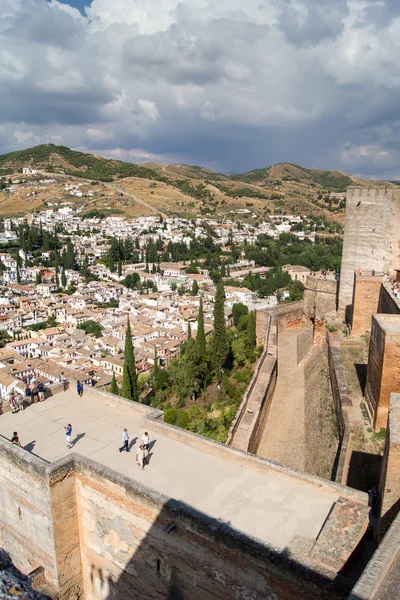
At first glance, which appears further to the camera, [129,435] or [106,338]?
[106,338]

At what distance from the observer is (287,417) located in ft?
42.1

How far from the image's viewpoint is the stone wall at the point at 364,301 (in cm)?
1312

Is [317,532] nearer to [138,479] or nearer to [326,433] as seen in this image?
[138,479]

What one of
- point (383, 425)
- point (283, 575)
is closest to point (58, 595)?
point (283, 575)

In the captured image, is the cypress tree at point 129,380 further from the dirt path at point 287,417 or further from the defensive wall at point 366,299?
the defensive wall at point 366,299

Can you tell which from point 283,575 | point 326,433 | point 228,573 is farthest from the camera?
point 326,433

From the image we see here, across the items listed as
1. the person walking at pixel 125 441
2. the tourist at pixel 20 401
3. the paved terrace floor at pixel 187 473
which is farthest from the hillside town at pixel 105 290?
the person walking at pixel 125 441

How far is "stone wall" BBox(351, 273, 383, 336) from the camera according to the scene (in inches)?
517

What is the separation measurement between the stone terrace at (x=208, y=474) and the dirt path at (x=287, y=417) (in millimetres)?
4555

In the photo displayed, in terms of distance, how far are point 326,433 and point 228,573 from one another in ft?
20.3

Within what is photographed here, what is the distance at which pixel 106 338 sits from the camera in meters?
44.2

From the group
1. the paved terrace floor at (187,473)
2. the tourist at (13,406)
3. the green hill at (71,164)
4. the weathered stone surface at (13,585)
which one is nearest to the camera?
the weathered stone surface at (13,585)

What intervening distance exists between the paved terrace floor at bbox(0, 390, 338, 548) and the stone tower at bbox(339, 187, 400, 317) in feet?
33.1

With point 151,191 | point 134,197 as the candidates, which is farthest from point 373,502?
point 151,191
